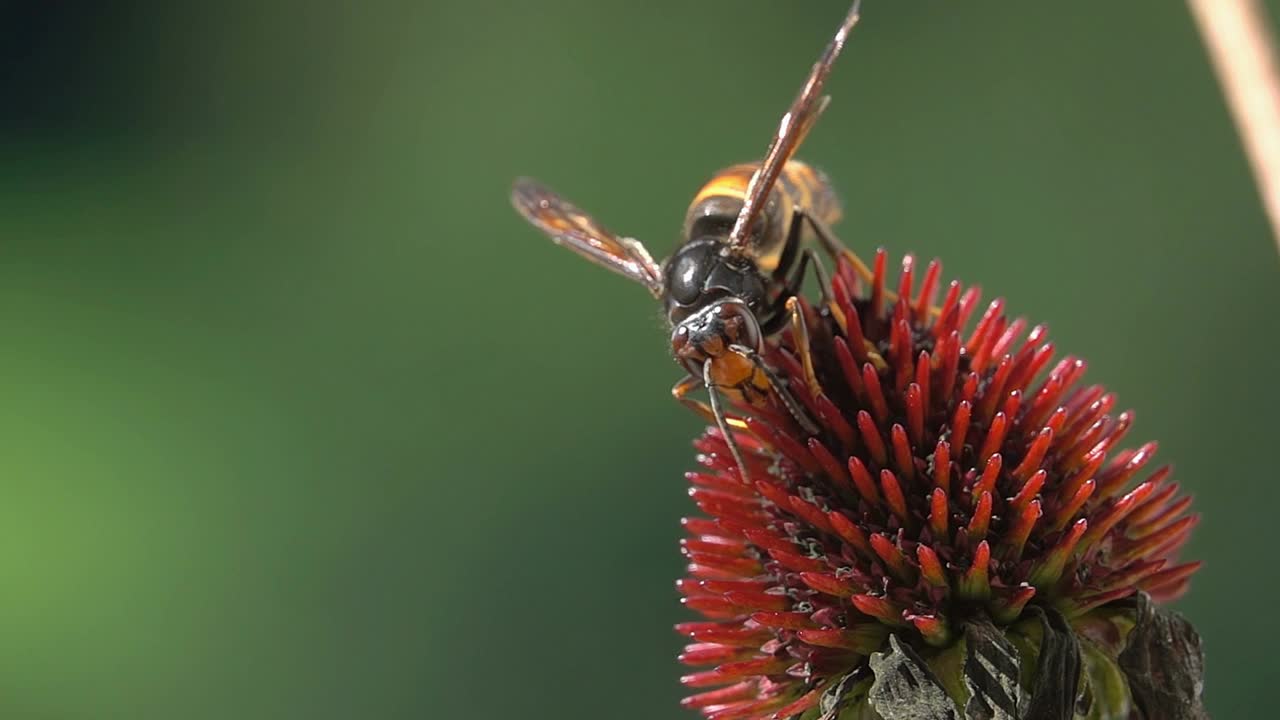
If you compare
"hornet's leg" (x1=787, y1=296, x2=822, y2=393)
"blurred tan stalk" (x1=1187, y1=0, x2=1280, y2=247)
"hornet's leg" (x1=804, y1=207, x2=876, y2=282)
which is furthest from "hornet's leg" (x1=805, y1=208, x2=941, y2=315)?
"blurred tan stalk" (x1=1187, y1=0, x2=1280, y2=247)

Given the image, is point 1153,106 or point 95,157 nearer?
point 1153,106

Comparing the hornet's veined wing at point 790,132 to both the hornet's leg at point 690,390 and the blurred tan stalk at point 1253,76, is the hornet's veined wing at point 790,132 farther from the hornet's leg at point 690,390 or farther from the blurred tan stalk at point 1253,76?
the blurred tan stalk at point 1253,76

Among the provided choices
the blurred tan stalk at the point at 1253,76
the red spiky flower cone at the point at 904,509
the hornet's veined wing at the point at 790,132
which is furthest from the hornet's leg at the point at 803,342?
the blurred tan stalk at the point at 1253,76

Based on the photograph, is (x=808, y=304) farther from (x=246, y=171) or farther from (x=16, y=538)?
(x=246, y=171)

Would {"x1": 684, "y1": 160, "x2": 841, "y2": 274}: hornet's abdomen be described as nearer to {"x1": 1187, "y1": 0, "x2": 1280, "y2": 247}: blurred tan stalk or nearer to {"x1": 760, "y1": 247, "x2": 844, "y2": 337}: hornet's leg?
{"x1": 760, "y1": 247, "x2": 844, "y2": 337}: hornet's leg

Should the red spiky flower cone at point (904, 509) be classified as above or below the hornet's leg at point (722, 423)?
below

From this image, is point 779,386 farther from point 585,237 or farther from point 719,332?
point 585,237

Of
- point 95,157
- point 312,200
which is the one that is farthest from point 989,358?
point 95,157
